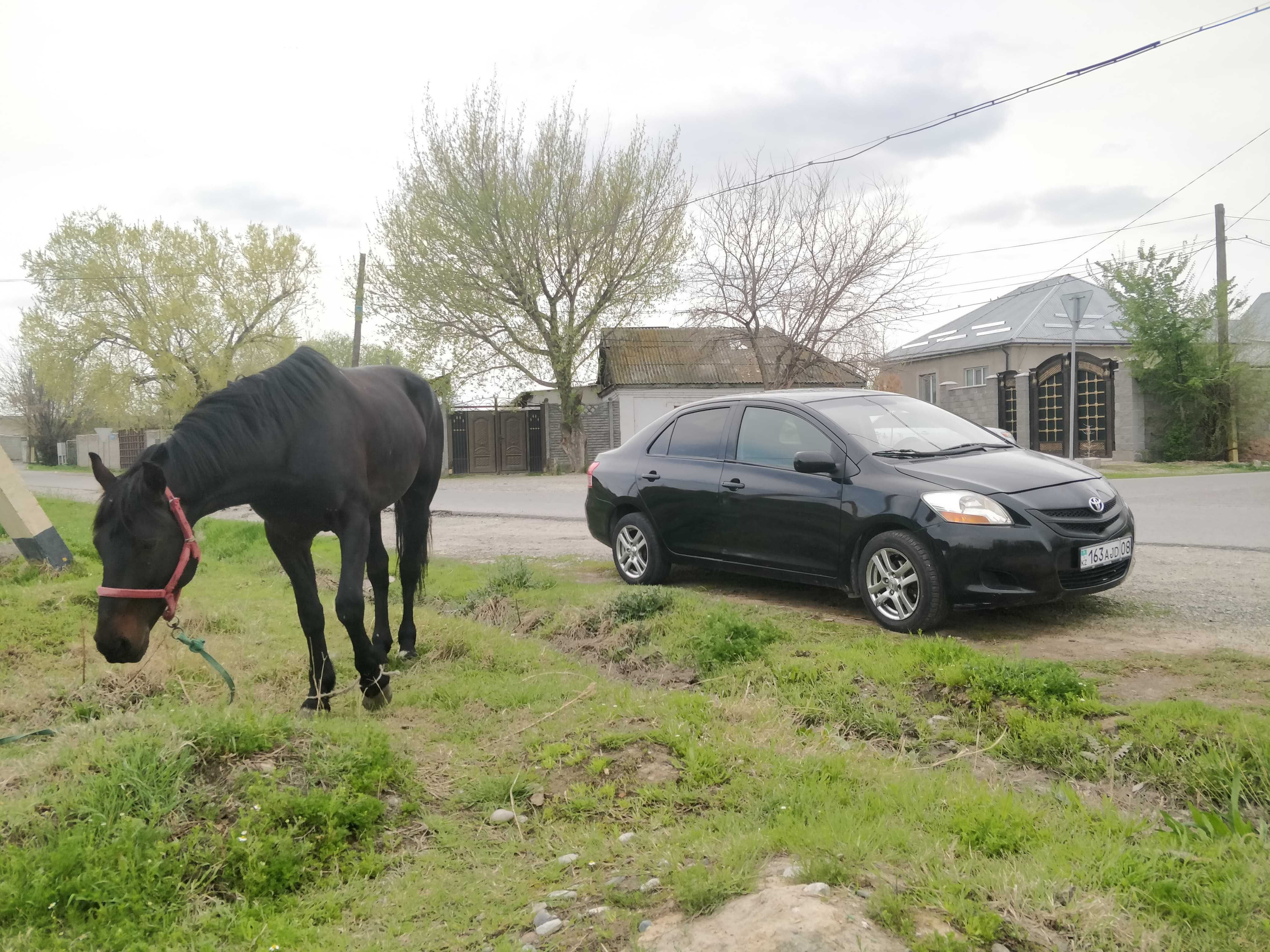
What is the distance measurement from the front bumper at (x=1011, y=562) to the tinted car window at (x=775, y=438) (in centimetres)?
123

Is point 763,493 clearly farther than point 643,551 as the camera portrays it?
No

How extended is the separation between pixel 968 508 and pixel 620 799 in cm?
308

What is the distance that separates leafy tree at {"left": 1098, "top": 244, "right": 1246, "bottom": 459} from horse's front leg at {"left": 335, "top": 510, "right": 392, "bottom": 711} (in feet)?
74.9

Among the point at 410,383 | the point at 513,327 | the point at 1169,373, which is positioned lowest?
the point at 410,383

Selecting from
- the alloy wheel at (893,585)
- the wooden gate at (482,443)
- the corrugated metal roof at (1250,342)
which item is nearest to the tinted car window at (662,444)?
the alloy wheel at (893,585)

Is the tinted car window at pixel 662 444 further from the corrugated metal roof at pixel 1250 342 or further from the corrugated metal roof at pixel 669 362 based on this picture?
the corrugated metal roof at pixel 669 362

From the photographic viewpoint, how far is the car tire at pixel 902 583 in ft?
18.2

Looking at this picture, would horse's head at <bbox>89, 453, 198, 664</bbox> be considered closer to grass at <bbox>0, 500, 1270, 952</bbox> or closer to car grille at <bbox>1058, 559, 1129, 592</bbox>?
grass at <bbox>0, 500, 1270, 952</bbox>

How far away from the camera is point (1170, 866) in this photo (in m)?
2.60

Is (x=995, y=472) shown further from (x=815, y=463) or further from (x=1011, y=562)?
(x=815, y=463)

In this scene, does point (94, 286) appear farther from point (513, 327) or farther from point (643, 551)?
point (643, 551)

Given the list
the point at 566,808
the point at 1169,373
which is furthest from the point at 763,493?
the point at 1169,373

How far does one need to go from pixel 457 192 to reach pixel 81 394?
70.8ft

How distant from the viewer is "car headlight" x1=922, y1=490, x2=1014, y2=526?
5473 millimetres
